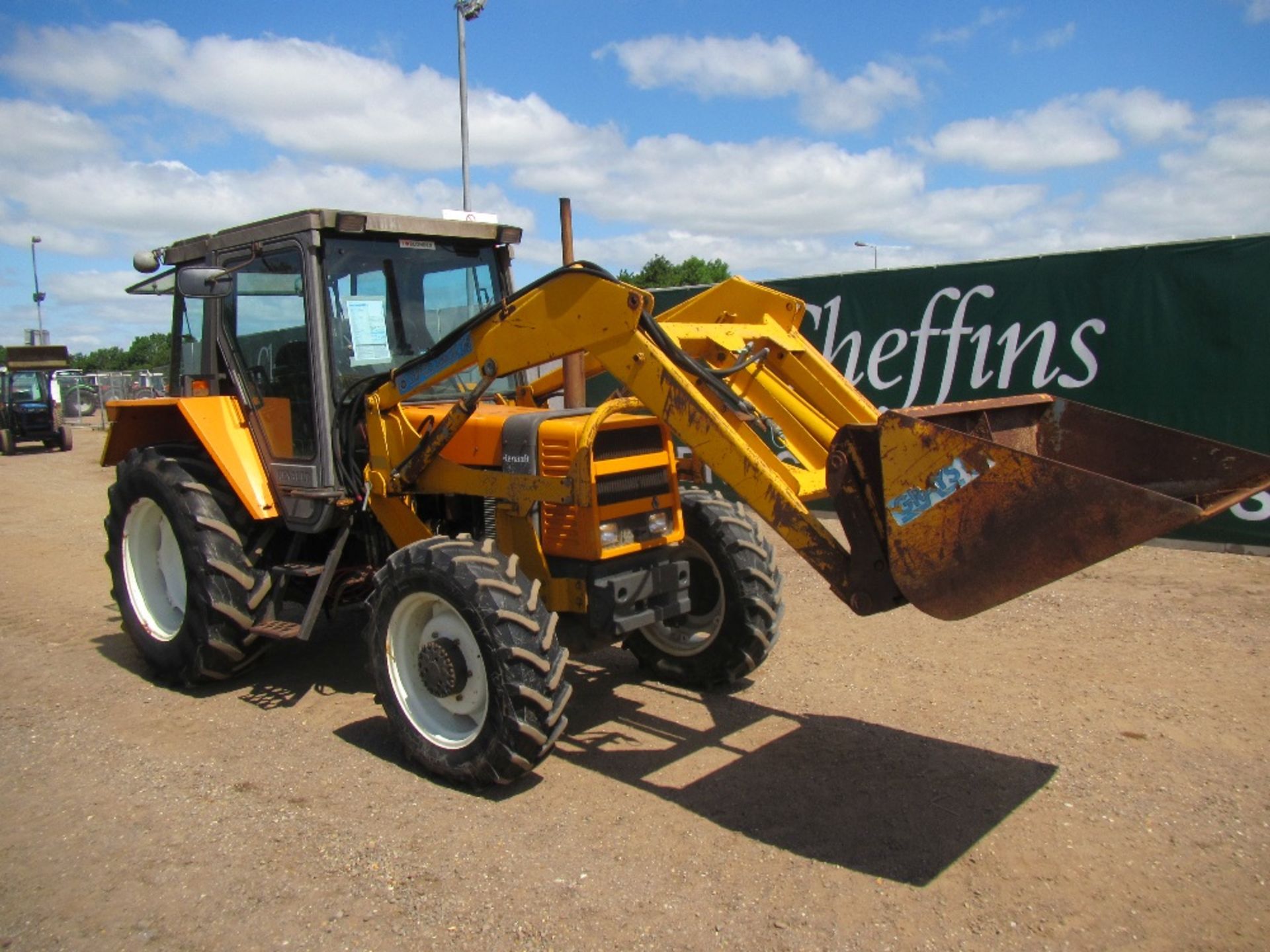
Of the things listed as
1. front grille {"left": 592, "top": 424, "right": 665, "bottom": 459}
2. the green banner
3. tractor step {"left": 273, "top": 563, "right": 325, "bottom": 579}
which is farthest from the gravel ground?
the green banner

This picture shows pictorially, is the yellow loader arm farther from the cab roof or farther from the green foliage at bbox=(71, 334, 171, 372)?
the green foliage at bbox=(71, 334, 171, 372)

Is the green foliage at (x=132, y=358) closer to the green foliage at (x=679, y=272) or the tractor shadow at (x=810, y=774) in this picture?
the green foliage at (x=679, y=272)

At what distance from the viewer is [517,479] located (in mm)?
4602

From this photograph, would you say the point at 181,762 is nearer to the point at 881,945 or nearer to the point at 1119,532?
the point at 881,945

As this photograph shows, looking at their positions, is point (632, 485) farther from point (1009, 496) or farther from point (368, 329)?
point (1009, 496)

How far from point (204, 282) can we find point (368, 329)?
0.84m

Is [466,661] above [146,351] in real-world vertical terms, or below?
below

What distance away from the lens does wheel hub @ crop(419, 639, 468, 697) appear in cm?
432

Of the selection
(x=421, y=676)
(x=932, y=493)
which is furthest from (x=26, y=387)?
(x=932, y=493)

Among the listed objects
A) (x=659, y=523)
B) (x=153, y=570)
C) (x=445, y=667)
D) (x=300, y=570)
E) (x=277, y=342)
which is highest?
(x=277, y=342)

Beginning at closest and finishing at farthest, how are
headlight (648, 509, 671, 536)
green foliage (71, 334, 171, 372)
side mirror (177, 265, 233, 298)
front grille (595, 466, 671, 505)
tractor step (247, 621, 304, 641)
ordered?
front grille (595, 466, 671, 505), headlight (648, 509, 671, 536), side mirror (177, 265, 233, 298), tractor step (247, 621, 304, 641), green foliage (71, 334, 171, 372)

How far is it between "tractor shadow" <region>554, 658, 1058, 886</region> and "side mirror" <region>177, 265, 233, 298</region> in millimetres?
2852

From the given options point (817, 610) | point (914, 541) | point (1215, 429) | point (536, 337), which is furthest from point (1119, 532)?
point (1215, 429)

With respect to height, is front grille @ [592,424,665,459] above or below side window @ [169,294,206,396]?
below
